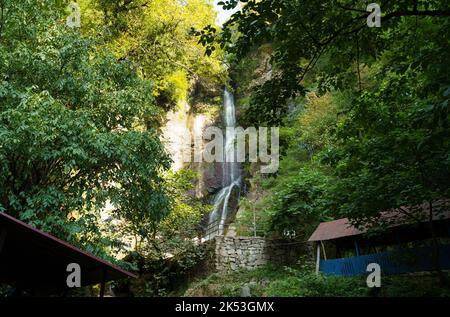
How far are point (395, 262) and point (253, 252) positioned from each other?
739cm

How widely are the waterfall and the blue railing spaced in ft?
31.1

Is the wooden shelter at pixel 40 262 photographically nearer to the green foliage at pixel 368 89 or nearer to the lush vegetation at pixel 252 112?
the lush vegetation at pixel 252 112

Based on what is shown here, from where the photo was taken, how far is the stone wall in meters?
17.1

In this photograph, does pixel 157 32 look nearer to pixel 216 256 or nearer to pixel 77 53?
pixel 77 53

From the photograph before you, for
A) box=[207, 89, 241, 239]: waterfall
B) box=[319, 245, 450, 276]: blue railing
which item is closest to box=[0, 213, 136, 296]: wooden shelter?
box=[319, 245, 450, 276]: blue railing

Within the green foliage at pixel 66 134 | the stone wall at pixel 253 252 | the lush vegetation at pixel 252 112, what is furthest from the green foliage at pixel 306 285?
the green foliage at pixel 66 134

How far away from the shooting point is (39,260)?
6773mm

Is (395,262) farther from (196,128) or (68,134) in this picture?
(196,128)

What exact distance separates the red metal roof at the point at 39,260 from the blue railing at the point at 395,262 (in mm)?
7677

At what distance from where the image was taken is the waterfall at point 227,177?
24594 mm

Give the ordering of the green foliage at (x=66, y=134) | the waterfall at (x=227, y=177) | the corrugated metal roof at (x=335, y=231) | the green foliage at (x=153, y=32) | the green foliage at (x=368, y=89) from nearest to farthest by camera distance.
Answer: the green foliage at (x=368, y=89)
the green foliage at (x=66, y=134)
the corrugated metal roof at (x=335, y=231)
the green foliage at (x=153, y=32)
the waterfall at (x=227, y=177)
